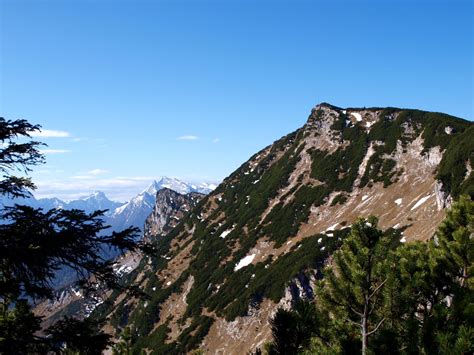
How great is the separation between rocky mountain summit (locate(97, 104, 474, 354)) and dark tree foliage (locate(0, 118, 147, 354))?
157 feet

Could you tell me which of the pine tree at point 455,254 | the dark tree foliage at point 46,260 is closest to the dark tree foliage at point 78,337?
the dark tree foliage at point 46,260

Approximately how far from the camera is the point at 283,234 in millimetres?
103125

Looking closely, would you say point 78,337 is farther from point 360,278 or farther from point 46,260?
point 360,278

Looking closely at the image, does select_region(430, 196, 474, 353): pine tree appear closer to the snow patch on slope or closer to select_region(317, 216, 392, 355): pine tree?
select_region(317, 216, 392, 355): pine tree

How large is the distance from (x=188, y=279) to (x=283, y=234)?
107 feet

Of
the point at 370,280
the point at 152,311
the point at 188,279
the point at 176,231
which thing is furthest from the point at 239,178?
the point at 370,280

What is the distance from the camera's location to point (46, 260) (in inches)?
360

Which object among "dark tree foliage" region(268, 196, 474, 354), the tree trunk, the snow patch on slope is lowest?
the snow patch on slope

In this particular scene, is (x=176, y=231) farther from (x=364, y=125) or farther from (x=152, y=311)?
(x=364, y=125)

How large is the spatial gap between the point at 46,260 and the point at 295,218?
98558 mm

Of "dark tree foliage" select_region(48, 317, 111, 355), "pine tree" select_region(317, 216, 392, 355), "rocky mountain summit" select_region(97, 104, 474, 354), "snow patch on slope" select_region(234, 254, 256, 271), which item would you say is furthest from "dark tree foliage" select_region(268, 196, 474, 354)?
"snow patch on slope" select_region(234, 254, 256, 271)

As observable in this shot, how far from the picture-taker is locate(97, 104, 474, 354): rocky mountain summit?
3046 inches

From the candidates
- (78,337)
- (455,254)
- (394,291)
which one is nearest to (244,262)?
(455,254)

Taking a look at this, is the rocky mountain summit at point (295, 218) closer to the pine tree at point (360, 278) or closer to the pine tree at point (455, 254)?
the pine tree at point (455, 254)
